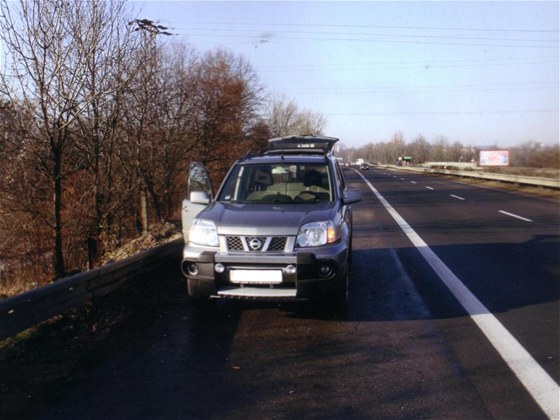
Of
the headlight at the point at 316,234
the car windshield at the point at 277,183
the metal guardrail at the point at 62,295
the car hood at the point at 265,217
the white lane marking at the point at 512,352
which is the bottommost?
the white lane marking at the point at 512,352

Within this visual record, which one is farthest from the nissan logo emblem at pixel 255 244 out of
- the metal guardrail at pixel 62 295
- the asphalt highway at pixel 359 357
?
the metal guardrail at pixel 62 295

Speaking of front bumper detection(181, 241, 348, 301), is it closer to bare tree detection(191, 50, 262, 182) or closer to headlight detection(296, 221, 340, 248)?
headlight detection(296, 221, 340, 248)

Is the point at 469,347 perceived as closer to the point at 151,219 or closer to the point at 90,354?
the point at 90,354

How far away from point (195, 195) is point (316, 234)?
1823 mm

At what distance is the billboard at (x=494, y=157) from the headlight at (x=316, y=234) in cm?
4884

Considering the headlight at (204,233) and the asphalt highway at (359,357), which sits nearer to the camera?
the asphalt highway at (359,357)

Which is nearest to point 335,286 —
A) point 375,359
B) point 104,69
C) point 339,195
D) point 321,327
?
point 321,327

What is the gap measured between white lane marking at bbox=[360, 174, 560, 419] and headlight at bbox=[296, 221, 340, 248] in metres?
1.76

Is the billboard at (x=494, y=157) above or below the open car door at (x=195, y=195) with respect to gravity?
above

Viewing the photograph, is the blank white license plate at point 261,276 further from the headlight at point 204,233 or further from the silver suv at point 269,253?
the headlight at point 204,233

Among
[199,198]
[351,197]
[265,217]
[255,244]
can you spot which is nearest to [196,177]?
[199,198]

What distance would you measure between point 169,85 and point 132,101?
3859 mm

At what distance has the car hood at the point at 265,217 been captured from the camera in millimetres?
5391

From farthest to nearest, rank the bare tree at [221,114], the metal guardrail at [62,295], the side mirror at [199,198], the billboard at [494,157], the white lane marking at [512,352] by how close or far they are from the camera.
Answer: the billboard at [494,157] < the bare tree at [221,114] < the side mirror at [199,198] < the metal guardrail at [62,295] < the white lane marking at [512,352]
